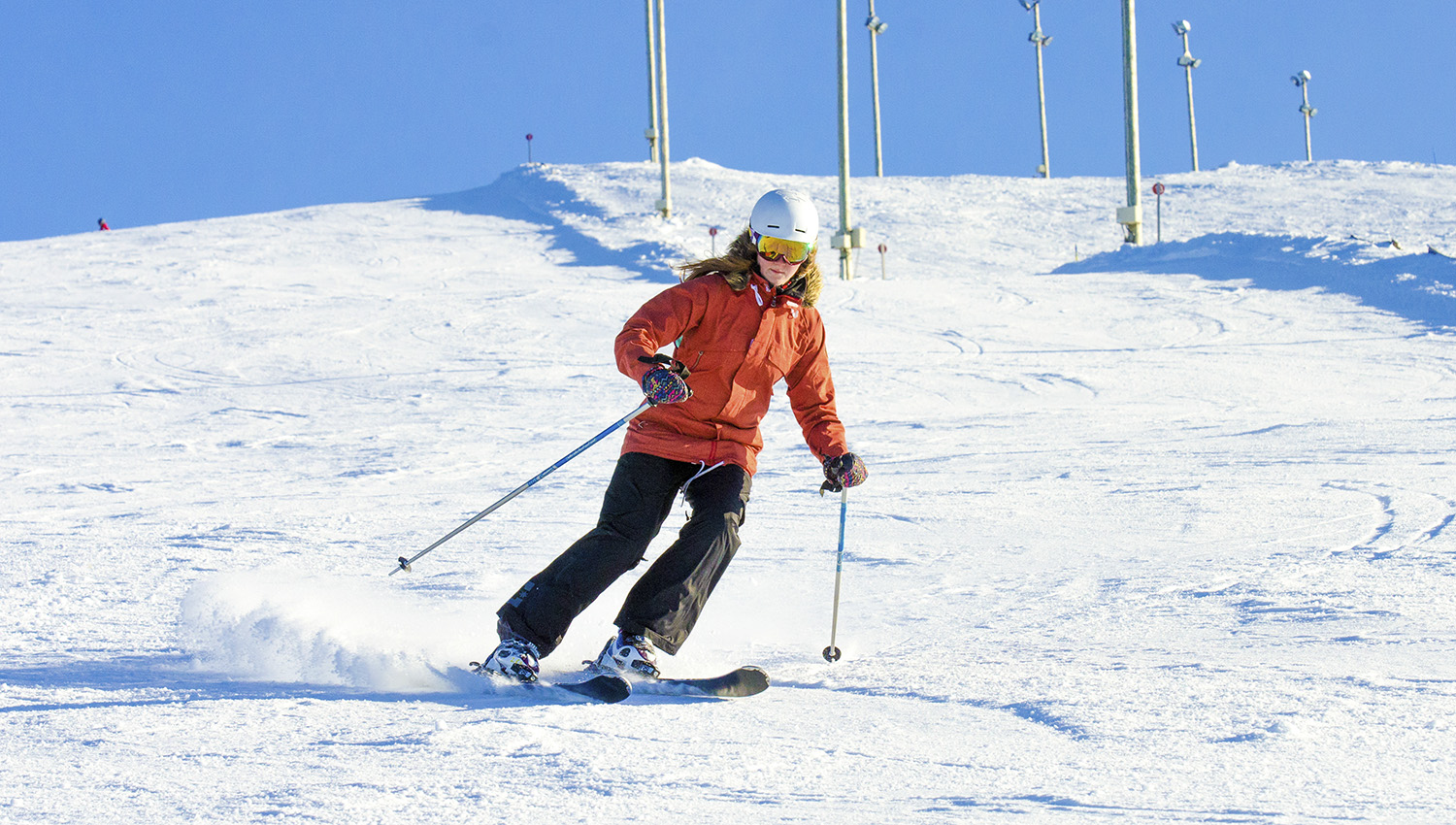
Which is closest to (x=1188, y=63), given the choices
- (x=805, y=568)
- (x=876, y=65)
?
(x=876, y=65)

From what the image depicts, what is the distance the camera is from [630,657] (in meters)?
3.32

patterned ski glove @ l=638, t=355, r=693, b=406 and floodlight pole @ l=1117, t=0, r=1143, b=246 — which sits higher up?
floodlight pole @ l=1117, t=0, r=1143, b=246

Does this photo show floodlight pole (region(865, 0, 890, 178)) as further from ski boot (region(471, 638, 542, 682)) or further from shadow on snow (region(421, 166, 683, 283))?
ski boot (region(471, 638, 542, 682))

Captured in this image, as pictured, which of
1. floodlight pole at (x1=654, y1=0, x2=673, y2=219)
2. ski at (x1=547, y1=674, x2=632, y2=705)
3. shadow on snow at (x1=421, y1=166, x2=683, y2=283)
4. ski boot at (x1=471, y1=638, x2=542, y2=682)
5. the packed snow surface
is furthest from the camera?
floodlight pole at (x1=654, y1=0, x2=673, y2=219)

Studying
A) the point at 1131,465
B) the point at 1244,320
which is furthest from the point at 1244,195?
the point at 1131,465

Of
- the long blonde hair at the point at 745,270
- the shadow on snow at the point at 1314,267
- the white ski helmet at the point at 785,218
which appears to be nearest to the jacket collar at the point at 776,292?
the long blonde hair at the point at 745,270

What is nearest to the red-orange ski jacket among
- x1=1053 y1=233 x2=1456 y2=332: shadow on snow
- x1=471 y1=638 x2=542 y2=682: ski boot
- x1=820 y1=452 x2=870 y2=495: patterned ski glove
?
x1=820 y1=452 x2=870 y2=495: patterned ski glove

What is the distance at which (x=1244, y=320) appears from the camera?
12.8 meters

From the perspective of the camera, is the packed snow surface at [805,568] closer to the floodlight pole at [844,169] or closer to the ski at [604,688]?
the ski at [604,688]

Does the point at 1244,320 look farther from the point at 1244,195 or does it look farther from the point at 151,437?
the point at 1244,195

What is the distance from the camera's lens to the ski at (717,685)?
3.20 metres

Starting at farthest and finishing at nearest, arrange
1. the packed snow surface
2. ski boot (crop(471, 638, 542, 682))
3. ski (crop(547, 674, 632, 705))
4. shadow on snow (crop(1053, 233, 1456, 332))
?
1. shadow on snow (crop(1053, 233, 1456, 332))
2. ski boot (crop(471, 638, 542, 682))
3. ski (crop(547, 674, 632, 705))
4. the packed snow surface

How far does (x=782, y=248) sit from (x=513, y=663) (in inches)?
52.8

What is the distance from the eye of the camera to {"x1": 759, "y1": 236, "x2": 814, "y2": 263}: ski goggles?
347cm
